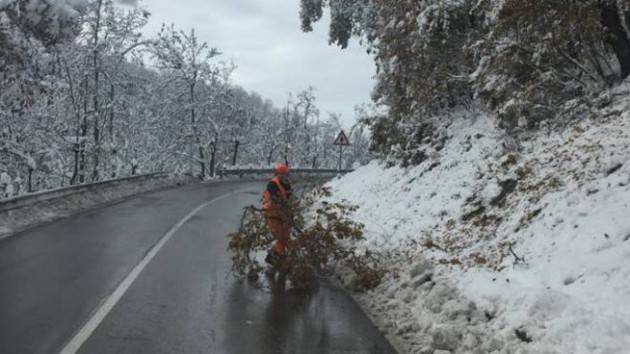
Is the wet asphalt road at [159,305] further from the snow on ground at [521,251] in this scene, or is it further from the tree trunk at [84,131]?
the tree trunk at [84,131]

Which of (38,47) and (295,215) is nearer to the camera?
(295,215)

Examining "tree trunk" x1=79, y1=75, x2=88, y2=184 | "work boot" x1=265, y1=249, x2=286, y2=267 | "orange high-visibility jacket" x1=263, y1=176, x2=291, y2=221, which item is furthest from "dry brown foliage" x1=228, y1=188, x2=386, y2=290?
"tree trunk" x1=79, y1=75, x2=88, y2=184

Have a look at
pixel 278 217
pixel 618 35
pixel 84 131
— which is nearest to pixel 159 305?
pixel 278 217

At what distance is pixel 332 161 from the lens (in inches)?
3632

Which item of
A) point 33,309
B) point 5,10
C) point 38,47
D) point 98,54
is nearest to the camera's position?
point 33,309

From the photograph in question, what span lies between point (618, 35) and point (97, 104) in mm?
26673

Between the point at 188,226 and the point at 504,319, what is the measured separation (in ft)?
34.6

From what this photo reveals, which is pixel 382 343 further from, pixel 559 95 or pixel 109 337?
pixel 559 95

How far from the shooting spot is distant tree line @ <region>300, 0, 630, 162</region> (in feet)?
33.6

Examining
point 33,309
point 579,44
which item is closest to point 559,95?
point 579,44

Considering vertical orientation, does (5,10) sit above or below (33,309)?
above

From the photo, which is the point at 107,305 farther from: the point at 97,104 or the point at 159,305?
the point at 97,104

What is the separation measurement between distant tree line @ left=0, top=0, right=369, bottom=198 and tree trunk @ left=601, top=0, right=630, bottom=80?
1323 cm

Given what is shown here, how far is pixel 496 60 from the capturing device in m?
12.1
